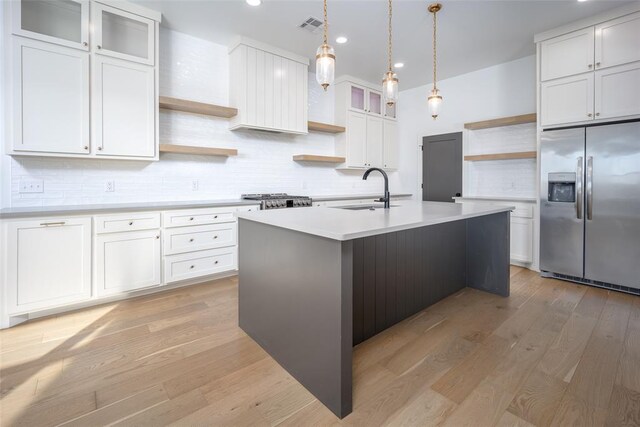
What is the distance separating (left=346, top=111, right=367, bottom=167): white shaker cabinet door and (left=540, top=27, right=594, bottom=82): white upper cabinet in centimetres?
244

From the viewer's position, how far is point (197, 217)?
3.20m

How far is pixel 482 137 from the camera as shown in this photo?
476cm

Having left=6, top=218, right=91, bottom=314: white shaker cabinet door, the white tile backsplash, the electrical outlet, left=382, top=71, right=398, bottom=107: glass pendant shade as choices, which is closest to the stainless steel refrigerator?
the white tile backsplash

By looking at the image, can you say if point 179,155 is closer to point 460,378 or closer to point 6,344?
point 6,344

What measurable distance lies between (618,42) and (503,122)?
4.37 feet

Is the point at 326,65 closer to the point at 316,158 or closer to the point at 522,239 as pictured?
the point at 316,158

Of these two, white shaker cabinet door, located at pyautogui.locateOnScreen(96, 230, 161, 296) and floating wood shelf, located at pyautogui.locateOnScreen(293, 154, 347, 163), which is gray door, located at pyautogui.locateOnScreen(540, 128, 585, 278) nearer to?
floating wood shelf, located at pyautogui.locateOnScreen(293, 154, 347, 163)

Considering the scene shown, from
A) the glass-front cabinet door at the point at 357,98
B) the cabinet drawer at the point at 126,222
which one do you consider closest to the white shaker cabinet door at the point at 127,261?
the cabinet drawer at the point at 126,222

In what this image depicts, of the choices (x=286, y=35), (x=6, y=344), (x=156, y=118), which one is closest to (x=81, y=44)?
(x=156, y=118)

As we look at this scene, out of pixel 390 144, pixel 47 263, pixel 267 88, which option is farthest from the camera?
pixel 390 144

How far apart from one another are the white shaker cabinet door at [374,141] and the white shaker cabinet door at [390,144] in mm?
121

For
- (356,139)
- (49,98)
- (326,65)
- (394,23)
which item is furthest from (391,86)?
(49,98)

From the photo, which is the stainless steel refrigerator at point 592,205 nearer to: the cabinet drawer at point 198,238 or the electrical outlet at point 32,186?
the cabinet drawer at point 198,238

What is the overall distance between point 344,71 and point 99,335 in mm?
4483
